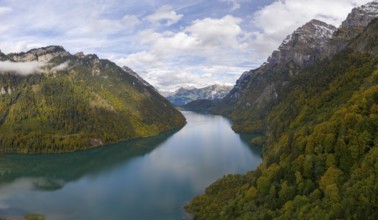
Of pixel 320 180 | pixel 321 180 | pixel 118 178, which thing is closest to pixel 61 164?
pixel 118 178

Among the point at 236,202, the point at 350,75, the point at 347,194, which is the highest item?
the point at 350,75

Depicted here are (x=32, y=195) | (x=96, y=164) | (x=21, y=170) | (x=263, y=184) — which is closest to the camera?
(x=263, y=184)

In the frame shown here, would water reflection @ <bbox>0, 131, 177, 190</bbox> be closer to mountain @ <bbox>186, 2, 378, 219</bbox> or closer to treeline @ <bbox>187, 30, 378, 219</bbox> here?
mountain @ <bbox>186, 2, 378, 219</bbox>

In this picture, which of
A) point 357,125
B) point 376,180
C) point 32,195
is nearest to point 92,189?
point 32,195

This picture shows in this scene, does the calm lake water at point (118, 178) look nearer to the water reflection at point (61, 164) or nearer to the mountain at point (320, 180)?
the water reflection at point (61, 164)

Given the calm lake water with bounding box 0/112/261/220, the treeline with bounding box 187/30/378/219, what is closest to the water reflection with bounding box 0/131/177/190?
the calm lake water with bounding box 0/112/261/220

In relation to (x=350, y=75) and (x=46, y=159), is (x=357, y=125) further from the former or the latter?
(x=46, y=159)

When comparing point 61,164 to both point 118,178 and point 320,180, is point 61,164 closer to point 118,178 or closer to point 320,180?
point 118,178

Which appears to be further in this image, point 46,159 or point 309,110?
point 46,159
